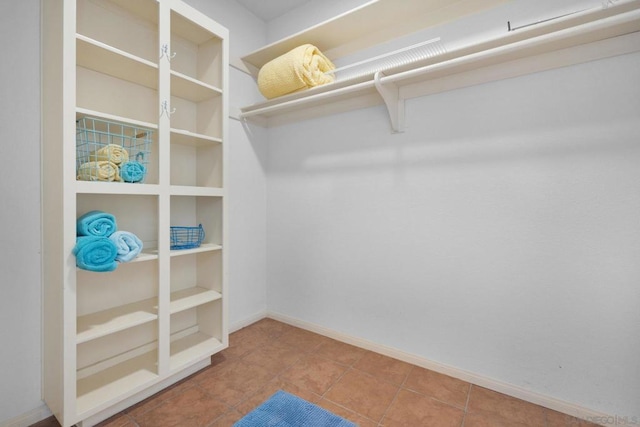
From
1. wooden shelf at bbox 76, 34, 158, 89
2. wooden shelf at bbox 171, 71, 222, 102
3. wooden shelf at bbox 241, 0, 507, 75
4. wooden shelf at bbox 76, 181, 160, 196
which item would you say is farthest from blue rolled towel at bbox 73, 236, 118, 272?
wooden shelf at bbox 241, 0, 507, 75

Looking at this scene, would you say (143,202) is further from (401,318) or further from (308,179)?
(401,318)

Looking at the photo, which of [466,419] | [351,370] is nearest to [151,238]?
[351,370]

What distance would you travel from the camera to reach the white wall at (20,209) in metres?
1.33

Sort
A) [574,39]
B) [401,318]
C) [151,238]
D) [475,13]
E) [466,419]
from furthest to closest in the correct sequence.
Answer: [401,318] → [151,238] → [475,13] → [466,419] → [574,39]

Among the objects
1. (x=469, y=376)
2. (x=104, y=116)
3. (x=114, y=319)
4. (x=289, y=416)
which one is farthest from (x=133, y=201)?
(x=469, y=376)

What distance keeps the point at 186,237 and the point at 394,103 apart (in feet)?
5.38

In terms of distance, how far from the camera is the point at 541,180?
1532 mm

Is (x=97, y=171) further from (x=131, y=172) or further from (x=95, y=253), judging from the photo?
(x=95, y=253)

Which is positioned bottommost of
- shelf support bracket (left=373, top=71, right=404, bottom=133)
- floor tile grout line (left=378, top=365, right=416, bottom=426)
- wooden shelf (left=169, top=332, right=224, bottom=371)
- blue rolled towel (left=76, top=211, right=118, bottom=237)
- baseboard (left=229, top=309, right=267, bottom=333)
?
floor tile grout line (left=378, top=365, right=416, bottom=426)

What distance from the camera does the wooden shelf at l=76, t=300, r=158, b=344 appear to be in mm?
1386

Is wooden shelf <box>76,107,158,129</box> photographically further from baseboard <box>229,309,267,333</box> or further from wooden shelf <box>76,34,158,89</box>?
baseboard <box>229,309,267,333</box>

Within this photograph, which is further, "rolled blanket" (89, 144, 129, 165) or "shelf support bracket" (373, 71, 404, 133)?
"shelf support bracket" (373, 71, 404, 133)

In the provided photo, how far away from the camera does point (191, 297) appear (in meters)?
1.88

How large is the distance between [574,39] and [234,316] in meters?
2.73
